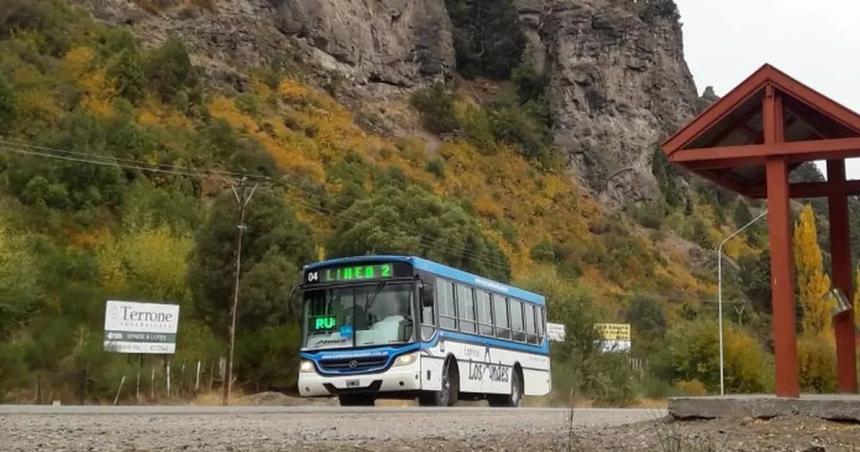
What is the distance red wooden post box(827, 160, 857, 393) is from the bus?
30.0 feet

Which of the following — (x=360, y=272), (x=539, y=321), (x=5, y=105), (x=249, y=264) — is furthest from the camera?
(x=5, y=105)

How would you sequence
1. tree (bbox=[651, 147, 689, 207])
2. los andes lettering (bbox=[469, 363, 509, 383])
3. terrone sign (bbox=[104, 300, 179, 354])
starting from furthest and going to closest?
tree (bbox=[651, 147, 689, 207]) → terrone sign (bbox=[104, 300, 179, 354]) → los andes lettering (bbox=[469, 363, 509, 383])

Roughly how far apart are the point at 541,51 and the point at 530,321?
75.1 meters

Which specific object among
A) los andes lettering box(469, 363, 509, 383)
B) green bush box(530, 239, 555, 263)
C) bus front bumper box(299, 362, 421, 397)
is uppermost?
green bush box(530, 239, 555, 263)

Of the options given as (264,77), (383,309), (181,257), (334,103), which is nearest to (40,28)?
(264,77)

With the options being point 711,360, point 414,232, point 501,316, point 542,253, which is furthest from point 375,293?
point 542,253

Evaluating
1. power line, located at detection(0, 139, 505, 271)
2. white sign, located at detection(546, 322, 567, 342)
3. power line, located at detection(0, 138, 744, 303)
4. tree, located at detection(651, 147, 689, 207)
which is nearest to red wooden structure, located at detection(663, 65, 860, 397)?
white sign, located at detection(546, 322, 567, 342)

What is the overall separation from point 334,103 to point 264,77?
674cm

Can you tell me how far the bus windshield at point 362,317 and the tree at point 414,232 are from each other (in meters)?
21.8

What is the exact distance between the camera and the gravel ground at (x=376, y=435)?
31.1ft

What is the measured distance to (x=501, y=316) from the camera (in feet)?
87.2

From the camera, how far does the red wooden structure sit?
12.9 m

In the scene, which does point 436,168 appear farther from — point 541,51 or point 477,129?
point 541,51

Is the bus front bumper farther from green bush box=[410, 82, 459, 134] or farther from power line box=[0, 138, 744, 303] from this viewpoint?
green bush box=[410, 82, 459, 134]
